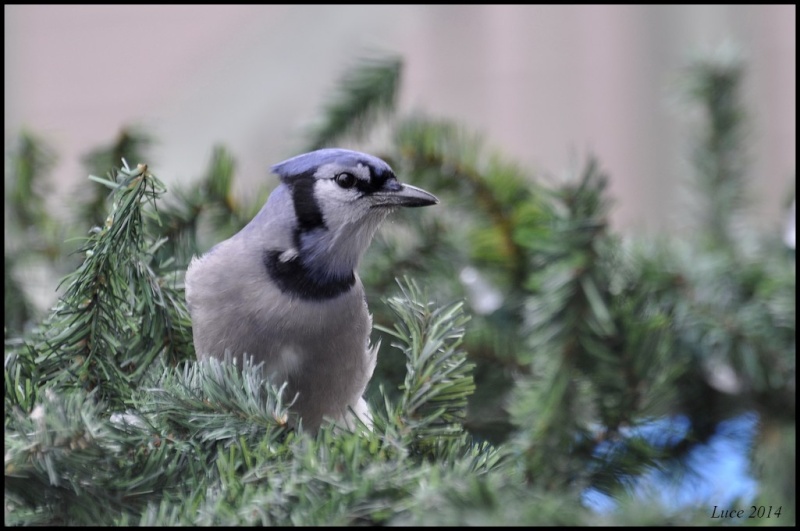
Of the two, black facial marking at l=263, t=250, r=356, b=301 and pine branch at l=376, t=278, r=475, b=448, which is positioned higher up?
pine branch at l=376, t=278, r=475, b=448

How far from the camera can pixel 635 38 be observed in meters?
3.68

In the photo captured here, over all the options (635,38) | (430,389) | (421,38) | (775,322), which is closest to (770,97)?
(635,38)

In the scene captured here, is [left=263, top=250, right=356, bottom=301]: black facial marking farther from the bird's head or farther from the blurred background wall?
the blurred background wall

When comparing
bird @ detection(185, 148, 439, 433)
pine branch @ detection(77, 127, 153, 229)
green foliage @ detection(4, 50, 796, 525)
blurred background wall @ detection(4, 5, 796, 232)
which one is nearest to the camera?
green foliage @ detection(4, 50, 796, 525)

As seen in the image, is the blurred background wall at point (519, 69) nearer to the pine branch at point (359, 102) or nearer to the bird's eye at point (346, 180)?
the pine branch at point (359, 102)

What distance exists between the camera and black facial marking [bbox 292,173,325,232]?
70 centimetres

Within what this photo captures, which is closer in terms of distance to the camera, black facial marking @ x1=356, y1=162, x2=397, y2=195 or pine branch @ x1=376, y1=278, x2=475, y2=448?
pine branch @ x1=376, y1=278, x2=475, y2=448

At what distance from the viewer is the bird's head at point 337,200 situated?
0.68 meters

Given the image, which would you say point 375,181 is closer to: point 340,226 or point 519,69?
point 340,226

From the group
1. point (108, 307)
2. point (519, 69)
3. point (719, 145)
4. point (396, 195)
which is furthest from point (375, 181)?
point (519, 69)

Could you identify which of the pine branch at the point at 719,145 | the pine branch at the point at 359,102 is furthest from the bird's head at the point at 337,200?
the pine branch at the point at 719,145

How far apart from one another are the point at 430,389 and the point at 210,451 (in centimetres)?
12

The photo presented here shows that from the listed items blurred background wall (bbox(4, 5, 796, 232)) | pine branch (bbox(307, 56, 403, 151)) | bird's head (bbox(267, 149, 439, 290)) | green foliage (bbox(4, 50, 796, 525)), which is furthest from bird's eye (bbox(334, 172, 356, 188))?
blurred background wall (bbox(4, 5, 796, 232))

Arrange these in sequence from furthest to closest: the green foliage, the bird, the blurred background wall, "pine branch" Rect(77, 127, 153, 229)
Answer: the blurred background wall < "pine branch" Rect(77, 127, 153, 229) < the bird < the green foliage
